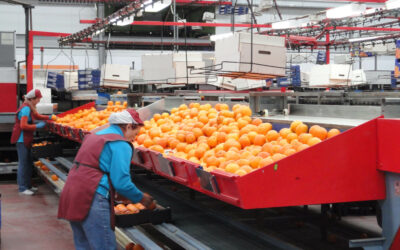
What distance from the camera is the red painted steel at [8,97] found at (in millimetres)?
8883

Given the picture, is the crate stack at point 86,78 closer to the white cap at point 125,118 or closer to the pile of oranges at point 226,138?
the pile of oranges at point 226,138

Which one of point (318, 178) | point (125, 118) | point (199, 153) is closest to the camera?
point (318, 178)

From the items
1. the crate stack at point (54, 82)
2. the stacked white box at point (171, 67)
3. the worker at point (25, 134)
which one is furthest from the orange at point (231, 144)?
the crate stack at point (54, 82)

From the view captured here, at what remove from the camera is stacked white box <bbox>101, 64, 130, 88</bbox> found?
28.1 feet

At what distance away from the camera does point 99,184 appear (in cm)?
305

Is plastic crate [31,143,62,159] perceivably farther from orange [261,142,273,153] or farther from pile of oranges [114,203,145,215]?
orange [261,142,273,153]

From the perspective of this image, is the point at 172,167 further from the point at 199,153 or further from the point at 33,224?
the point at 33,224

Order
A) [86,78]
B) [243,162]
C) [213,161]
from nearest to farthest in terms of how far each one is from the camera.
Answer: [243,162] → [213,161] → [86,78]

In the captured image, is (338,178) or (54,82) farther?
(54,82)

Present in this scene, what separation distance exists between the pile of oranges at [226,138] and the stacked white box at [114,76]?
3.91 m

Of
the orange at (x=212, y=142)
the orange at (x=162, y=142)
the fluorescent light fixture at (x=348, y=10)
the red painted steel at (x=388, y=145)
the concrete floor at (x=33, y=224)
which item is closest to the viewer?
the red painted steel at (x=388, y=145)

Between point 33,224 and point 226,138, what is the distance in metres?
3.57

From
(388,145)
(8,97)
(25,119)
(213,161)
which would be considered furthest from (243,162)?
(8,97)

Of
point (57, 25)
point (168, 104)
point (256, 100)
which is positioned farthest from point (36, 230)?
point (57, 25)
